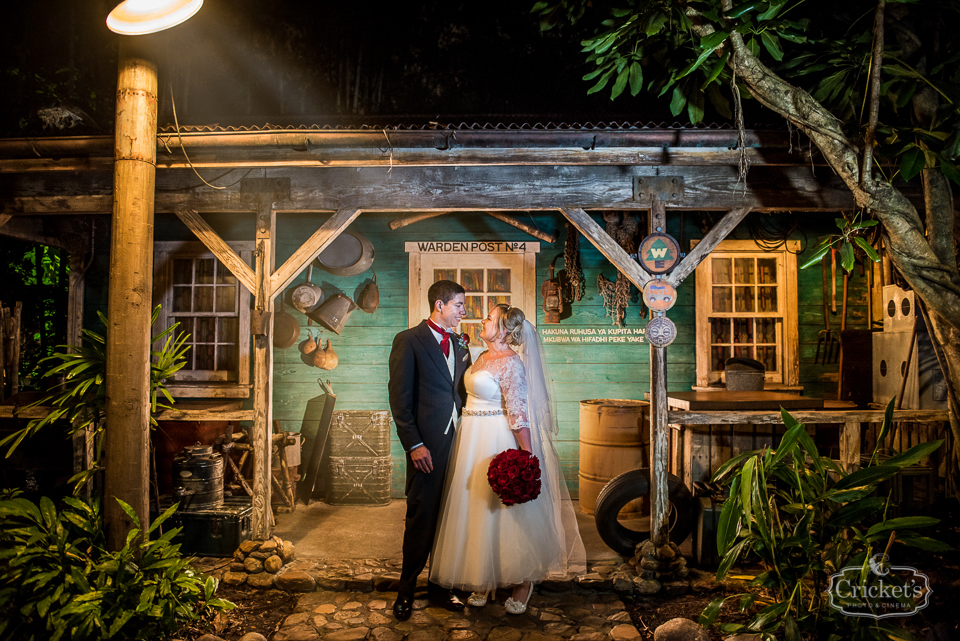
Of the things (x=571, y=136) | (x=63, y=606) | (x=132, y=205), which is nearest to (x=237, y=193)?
(x=132, y=205)

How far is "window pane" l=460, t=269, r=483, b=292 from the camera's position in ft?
21.9

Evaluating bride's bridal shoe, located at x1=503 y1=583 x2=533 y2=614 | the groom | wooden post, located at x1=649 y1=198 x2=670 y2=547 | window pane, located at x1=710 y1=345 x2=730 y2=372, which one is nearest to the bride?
bride's bridal shoe, located at x1=503 y1=583 x2=533 y2=614

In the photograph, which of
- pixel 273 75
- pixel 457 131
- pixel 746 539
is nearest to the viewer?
pixel 746 539

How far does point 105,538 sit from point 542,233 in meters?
5.10

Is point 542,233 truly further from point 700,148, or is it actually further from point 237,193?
point 237,193

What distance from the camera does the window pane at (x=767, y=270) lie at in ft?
21.9

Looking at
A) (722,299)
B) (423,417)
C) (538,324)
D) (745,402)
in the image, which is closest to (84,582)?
(423,417)

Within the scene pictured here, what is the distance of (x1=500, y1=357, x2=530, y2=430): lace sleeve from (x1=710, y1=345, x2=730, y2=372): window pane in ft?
12.8

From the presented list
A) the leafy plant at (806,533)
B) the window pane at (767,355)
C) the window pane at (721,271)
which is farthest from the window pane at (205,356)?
the window pane at (767,355)

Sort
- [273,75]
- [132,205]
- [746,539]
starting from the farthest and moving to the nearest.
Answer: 1. [273,75]
2. [746,539]
3. [132,205]

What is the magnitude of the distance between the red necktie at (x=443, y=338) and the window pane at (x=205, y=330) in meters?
4.23

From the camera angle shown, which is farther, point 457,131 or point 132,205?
point 457,131

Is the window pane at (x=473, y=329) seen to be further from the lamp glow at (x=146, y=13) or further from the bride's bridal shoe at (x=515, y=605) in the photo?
the lamp glow at (x=146, y=13)

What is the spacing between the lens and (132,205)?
2994 mm
